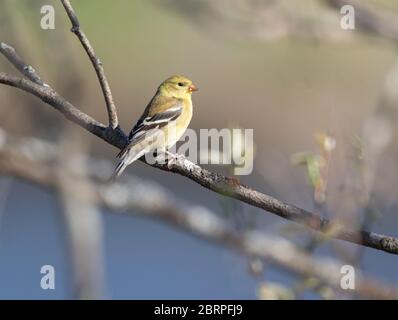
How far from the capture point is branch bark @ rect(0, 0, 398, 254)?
3473mm

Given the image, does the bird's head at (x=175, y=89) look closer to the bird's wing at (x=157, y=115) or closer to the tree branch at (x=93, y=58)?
the bird's wing at (x=157, y=115)

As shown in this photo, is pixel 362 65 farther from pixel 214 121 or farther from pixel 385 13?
pixel 385 13

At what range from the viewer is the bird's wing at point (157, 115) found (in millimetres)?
5532

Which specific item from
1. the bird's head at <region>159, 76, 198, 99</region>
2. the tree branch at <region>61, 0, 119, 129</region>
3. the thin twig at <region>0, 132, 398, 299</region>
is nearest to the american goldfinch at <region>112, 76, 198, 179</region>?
the bird's head at <region>159, 76, 198, 99</region>

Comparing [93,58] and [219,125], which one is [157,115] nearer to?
[93,58]

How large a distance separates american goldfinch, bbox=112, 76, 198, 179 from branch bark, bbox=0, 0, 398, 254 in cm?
101

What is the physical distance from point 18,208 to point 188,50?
320 cm

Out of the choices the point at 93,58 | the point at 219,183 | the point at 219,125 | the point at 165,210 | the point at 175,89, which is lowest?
the point at 219,183

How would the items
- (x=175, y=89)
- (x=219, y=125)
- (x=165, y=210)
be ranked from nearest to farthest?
(x=165, y=210)
(x=175, y=89)
(x=219, y=125)

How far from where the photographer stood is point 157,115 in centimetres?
589

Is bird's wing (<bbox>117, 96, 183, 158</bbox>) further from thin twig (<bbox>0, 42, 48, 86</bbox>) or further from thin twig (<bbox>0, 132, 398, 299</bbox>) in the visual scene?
thin twig (<bbox>0, 42, 48, 86</bbox>)

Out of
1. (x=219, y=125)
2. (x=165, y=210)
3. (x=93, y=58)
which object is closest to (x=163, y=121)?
(x=165, y=210)

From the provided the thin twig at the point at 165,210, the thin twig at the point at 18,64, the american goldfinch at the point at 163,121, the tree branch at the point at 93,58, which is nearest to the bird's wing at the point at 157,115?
the american goldfinch at the point at 163,121

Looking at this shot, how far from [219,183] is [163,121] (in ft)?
7.34
